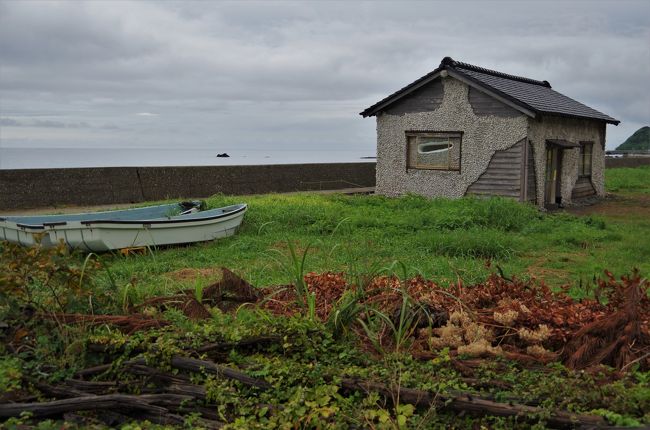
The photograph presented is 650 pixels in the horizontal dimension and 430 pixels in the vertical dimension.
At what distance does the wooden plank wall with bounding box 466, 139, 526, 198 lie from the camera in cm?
2044

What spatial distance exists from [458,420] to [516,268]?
7088 mm

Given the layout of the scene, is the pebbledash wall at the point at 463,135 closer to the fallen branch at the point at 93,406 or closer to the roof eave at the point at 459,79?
the roof eave at the point at 459,79

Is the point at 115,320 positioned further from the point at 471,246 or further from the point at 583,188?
the point at 583,188

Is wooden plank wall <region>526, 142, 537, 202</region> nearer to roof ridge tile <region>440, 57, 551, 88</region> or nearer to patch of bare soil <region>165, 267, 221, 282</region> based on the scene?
roof ridge tile <region>440, 57, 551, 88</region>

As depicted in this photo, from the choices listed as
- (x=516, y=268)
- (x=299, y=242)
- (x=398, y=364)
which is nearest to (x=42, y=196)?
(x=299, y=242)

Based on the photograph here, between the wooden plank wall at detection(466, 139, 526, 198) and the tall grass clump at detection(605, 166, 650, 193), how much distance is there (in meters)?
12.5

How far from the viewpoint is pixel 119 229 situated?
1183 cm

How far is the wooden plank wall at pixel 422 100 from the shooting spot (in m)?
21.8

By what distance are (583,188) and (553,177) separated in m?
3.26

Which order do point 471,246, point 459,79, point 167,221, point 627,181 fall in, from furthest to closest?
point 627,181 < point 459,79 < point 167,221 < point 471,246

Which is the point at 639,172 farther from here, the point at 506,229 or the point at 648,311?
the point at 648,311

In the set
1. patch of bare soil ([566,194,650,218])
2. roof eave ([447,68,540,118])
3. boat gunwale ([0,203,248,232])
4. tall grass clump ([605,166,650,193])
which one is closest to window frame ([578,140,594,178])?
patch of bare soil ([566,194,650,218])

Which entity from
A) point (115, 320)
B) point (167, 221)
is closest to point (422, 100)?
point (167, 221)

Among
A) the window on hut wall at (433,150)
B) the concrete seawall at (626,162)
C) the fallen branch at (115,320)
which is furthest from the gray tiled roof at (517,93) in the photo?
the concrete seawall at (626,162)
